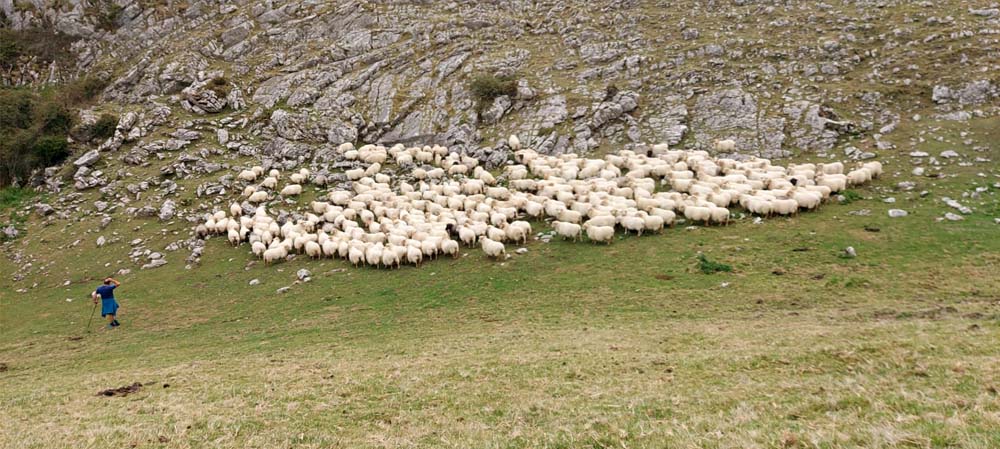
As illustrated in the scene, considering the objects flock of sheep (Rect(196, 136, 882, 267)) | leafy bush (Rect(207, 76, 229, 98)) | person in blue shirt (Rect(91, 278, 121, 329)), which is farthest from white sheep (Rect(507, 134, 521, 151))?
leafy bush (Rect(207, 76, 229, 98))

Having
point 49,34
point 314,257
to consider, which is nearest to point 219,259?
point 314,257

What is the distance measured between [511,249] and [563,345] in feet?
34.2

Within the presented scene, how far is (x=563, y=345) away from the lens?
13312mm

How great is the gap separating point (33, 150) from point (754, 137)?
55.0 metres

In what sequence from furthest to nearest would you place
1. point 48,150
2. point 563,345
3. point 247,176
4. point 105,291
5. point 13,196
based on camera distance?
point 48,150, point 13,196, point 247,176, point 105,291, point 563,345

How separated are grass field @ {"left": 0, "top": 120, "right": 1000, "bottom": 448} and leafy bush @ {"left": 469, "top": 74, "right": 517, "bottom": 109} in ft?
78.5

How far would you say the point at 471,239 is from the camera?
951 inches

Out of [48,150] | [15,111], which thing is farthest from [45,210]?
[15,111]

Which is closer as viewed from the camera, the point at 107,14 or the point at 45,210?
the point at 45,210

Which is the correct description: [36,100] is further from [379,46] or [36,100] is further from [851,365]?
[851,365]

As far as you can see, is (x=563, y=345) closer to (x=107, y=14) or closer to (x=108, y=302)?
(x=108, y=302)

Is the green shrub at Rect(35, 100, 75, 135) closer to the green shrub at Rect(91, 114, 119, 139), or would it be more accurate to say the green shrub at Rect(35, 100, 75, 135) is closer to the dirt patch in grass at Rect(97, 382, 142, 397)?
the green shrub at Rect(91, 114, 119, 139)

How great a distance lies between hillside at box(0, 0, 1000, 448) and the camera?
8.91 m

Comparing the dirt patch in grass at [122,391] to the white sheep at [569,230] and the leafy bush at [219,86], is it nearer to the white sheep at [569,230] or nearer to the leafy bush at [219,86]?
the white sheep at [569,230]
